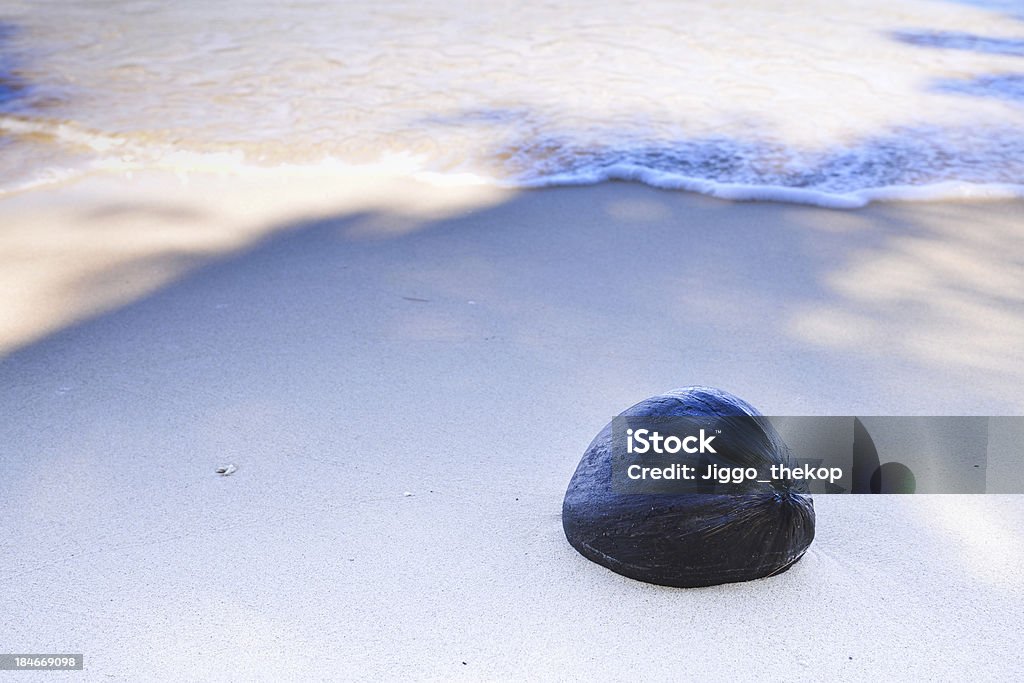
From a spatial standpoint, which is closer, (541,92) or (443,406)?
(443,406)

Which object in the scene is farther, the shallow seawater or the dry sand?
the shallow seawater

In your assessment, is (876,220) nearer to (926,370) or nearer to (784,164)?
(784,164)

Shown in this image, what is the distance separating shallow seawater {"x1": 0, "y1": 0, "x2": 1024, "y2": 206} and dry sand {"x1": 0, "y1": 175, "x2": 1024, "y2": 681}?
43 centimetres

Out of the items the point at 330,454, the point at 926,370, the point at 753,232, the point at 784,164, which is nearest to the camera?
the point at 330,454

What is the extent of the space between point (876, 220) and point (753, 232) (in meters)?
0.53

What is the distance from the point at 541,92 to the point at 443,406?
357 centimetres

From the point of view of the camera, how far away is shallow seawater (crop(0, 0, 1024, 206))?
4.24m

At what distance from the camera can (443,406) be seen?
7.54 ft

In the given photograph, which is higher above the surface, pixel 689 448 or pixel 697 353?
pixel 689 448

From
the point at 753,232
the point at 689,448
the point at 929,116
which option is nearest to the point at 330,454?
the point at 689,448

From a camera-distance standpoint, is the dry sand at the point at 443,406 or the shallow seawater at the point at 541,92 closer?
the dry sand at the point at 443,406

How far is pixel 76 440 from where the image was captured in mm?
2146

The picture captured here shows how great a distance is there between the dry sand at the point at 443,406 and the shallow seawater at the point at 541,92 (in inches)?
16.8

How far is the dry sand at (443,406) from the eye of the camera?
1.58 m
